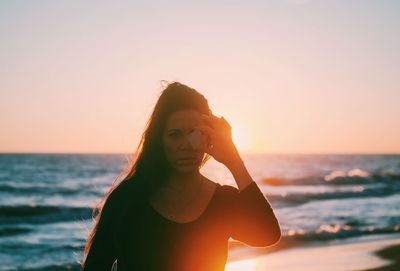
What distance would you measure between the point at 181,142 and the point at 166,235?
1.62 ft

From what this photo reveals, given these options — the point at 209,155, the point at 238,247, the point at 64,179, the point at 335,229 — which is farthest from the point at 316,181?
the point at 209,155

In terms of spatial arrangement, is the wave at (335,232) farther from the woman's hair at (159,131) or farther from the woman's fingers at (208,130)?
the woman's fingers at (208,130)

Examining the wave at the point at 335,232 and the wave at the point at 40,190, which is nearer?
the wave at the point at 335,232

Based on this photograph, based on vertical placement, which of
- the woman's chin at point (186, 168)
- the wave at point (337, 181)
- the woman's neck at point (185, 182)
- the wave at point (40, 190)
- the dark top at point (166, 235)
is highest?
the woman's chin at point (186, 168)

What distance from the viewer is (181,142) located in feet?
9.84

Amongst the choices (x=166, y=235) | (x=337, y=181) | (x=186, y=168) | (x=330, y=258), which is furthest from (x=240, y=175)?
(x=337, y=181)

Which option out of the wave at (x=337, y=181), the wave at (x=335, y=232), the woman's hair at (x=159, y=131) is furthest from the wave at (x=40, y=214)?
the wave at (x=337, y=181)

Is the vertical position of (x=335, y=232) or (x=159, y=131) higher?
(x=159, y=131)

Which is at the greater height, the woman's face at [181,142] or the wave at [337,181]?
the woman's face at [181,142]

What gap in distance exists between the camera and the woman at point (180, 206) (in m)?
2.85

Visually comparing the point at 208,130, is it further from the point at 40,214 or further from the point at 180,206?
the point at 40,214

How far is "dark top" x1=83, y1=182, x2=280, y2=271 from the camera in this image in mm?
2846

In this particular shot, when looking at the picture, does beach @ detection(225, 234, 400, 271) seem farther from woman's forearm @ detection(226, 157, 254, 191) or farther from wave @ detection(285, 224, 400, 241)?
woman's forearm @ detection(226, 157, 254, 191)

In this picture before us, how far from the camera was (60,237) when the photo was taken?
19.8m
